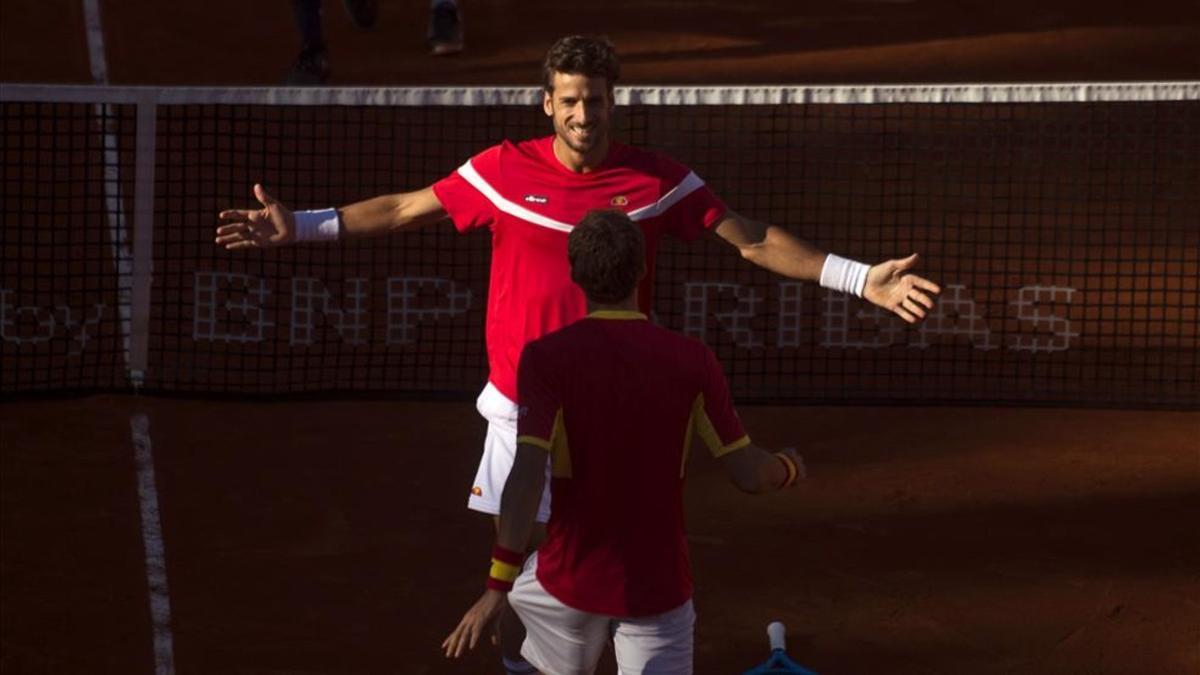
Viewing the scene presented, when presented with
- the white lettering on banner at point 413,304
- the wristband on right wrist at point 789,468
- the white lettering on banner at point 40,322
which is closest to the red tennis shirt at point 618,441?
the wristband on right wrist at point 789,468

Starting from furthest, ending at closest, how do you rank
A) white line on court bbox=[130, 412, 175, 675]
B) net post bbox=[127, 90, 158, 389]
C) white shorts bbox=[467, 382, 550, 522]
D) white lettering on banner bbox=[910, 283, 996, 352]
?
white lettering on banner bbox=[910, 283, 996, 352], net post bbox=[127, 90, 158, 389], white line on court bbox=[130, 412, 175, 675], white shorts bbox=[467, 382, 550, 522]

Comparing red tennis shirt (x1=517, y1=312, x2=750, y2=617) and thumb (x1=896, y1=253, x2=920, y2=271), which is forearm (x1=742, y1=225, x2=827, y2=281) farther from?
red tennis shirt (x1=517, y1=312, x2=750, y2=617)

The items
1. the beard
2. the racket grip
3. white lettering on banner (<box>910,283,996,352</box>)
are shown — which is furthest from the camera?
white lettering on banner (<box>910,283,996,352</box>)

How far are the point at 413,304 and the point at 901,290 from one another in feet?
24.2

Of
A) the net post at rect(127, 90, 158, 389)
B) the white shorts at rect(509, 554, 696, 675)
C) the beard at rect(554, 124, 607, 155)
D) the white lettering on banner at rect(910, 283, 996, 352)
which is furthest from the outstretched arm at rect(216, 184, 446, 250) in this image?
the white lettering on banner at rect(910, 283, 996, 352)

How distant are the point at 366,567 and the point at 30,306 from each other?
16.1 feet

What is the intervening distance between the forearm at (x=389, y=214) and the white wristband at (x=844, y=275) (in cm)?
129

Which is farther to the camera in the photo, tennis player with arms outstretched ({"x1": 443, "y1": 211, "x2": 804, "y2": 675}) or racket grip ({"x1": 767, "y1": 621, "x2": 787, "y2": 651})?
racket grip ({"x1": 767, "y1": 621, "x2": 787, "y2": 651})

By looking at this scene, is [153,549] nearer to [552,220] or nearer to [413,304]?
→ [552,220]

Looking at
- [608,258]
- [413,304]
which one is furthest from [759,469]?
[413,304]

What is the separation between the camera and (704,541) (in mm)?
8672

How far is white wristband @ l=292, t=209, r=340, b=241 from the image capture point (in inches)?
237

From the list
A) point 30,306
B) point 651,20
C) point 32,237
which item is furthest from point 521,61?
point 30,306

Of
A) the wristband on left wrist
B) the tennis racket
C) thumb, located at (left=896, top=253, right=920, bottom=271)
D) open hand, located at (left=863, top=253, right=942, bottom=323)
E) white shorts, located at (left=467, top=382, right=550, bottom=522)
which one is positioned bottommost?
the tennis racket
